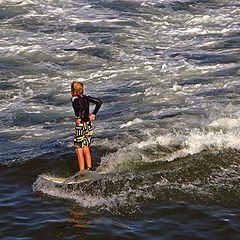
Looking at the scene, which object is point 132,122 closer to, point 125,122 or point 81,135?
point 125,122

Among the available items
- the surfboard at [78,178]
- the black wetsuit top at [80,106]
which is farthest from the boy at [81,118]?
the surfboard at [78,178]

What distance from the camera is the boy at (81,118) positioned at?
7.59 metres

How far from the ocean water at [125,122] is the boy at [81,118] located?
1.92ft

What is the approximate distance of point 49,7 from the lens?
90.4 ft

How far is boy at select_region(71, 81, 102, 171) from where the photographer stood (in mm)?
7590

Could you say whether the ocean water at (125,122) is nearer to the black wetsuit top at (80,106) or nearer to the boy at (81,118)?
the boy at (81,118)

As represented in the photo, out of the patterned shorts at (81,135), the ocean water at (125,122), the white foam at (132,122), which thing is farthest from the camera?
the white foam at (132,122)

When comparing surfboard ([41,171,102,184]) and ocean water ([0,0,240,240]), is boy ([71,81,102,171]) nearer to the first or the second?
surfboard ([41,171,102,184])

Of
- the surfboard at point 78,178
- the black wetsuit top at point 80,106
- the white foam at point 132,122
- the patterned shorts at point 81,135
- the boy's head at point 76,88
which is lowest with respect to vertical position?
the surfboard at point 78,178

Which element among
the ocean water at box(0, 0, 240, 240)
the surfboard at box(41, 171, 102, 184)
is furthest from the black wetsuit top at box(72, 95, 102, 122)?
the ocean water at box(0, 0, 240, 240)

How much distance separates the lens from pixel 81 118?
25.4 feet

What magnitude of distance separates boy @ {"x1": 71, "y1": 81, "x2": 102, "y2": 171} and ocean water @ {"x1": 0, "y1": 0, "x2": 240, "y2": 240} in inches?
23.0

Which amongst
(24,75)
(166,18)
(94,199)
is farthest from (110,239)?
(166,18)

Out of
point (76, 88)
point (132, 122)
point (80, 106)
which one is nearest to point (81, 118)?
point (80, 106)
